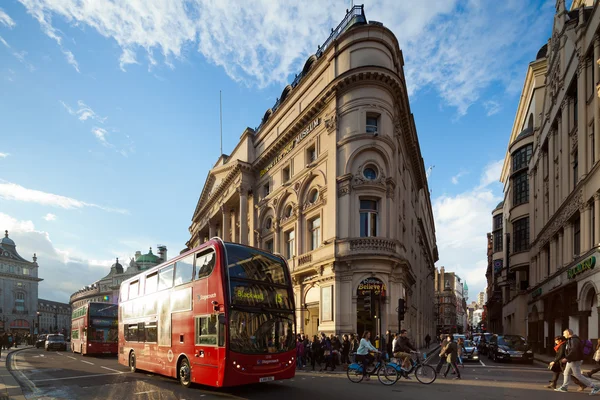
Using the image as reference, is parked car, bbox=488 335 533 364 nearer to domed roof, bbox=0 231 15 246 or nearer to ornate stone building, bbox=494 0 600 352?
ornate stone building, bbox=494 0 600 352

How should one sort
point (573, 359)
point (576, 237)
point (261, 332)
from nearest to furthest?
point (261, 332) → point (573, 359) → point (576, 237)

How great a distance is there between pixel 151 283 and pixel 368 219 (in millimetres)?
14968

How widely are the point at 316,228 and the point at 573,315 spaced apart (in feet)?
52.3

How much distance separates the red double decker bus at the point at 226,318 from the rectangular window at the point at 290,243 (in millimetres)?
18959

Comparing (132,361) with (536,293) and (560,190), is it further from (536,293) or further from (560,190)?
(536,293)

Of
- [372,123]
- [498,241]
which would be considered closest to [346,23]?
[372,123]

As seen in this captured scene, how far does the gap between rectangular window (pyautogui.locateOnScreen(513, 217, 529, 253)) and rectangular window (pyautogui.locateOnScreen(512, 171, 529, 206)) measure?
7.26 feet

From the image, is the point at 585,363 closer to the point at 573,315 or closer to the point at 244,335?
the point at 573,315

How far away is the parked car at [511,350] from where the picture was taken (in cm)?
2542

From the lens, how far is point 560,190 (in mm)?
30938

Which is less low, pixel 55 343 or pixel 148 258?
pixel 148 258

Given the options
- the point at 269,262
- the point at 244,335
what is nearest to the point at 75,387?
the point at 244,335

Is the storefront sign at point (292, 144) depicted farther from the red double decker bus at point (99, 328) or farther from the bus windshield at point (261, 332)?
the bus windshield at point (261, 332)

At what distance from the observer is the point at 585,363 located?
23.5 m
